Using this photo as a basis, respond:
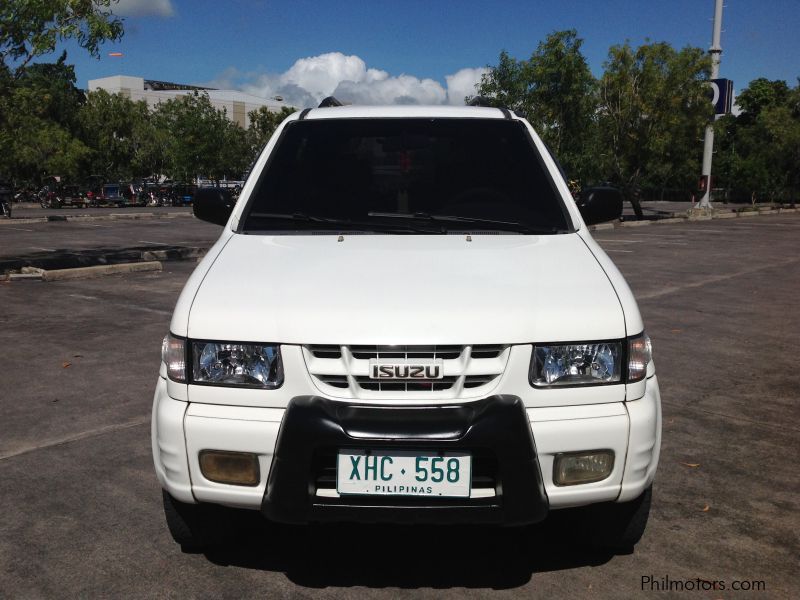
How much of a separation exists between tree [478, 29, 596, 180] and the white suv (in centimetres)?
2728

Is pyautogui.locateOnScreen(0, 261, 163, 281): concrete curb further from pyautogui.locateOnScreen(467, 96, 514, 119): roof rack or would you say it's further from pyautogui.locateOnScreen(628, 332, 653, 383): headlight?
pyautogui.locateOnScreen(628, 332, 653, 383): headlight

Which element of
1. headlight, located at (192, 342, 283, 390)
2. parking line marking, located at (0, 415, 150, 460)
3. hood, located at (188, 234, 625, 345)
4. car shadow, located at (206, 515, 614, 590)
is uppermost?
hood, located at (188, 234, 625, 345)

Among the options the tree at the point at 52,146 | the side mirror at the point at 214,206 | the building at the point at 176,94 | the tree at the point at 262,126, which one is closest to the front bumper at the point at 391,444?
the side mirror at the point at 214,206

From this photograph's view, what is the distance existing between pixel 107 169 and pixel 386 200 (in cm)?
5950

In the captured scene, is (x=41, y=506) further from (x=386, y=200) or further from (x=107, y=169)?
(x=107, y=169)

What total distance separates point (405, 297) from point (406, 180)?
4.18 ft

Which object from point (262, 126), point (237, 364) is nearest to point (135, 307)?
point (237, 364)

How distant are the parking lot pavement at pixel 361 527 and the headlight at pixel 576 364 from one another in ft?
2.73

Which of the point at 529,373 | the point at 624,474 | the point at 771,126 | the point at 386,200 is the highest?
the point at 771,126

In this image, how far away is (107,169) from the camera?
58.0m

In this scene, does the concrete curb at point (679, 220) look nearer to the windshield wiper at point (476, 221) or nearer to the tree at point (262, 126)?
the windshield wiper at point (476, 221)

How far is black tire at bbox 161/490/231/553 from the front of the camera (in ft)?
9.50

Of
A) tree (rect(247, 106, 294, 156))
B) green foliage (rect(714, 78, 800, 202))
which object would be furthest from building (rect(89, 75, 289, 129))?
green foliage (rect(714, 78, 800, 202))

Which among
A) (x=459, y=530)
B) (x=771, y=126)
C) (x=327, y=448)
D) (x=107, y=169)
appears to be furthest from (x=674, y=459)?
(x=107, y=169)
